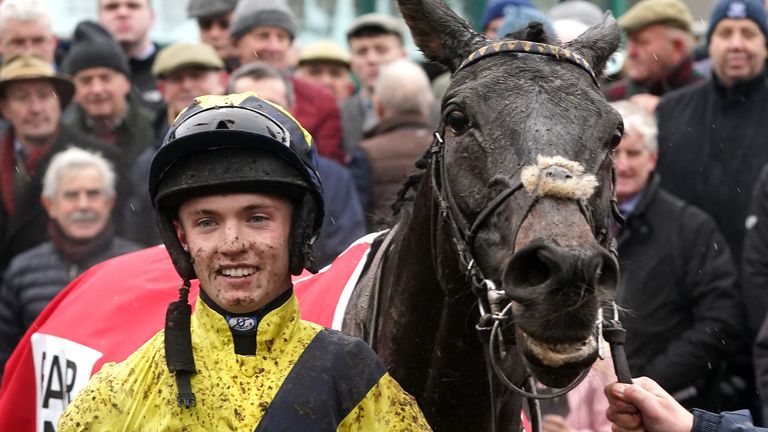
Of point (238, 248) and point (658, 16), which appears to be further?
point (658, 16)

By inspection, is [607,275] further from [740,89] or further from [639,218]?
[740,89]

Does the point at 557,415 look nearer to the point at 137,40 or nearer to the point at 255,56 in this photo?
the point at 255,56

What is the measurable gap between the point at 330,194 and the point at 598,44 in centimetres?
328

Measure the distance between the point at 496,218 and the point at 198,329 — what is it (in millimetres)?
754

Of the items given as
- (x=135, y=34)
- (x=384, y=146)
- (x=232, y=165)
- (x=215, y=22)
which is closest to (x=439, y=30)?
(x=232, y=165)

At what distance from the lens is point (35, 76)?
814cm

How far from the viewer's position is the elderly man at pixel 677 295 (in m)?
6.41

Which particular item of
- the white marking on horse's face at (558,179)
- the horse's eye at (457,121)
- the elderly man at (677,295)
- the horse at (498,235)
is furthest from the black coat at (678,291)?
the white marking on horse's face at (558,179)

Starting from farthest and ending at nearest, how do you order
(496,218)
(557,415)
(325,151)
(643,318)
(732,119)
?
(325,151) < (732,119) < (643,318) < (557,415) < (496,218)

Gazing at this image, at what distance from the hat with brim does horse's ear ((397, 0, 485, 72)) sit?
4652 mm

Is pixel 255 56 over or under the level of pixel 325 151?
over

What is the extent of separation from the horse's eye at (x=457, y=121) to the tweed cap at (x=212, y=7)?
19.6 feet

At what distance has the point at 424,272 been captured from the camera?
3.88 meters

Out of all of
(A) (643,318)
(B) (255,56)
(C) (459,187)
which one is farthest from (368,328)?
(B) (255,56)
